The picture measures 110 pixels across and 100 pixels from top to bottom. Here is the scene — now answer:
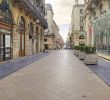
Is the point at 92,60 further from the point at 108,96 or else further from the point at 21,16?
the point at 21,16

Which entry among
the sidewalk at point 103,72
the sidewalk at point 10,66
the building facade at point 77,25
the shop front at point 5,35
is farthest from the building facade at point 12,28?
the building facade at point 77,25

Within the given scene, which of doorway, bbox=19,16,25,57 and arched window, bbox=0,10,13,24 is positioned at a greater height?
arched window, bbox=0,10,13,24

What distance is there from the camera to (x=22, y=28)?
100 feet

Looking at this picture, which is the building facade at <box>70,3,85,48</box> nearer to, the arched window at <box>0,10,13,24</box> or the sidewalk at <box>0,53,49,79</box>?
the arched window at <box>0,10,13,24</box>

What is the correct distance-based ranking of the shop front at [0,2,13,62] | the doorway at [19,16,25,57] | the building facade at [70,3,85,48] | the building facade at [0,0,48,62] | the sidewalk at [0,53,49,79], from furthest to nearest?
the building facade at [70,3,85,48] → the doorway at [19,16,25,57] → the building facade at [0,0,48,62] → the shop front at [0,2,13,62] → the sidewalk at [0,53,49,79]

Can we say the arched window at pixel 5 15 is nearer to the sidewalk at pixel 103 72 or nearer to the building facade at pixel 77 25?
the sidewalk at pixel 103 72

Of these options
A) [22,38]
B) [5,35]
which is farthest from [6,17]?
[22,38]

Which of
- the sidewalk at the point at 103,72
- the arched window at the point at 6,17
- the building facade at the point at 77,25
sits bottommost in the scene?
the sidewalk at the point at 103,72

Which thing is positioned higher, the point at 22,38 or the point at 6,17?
the point at 6,17

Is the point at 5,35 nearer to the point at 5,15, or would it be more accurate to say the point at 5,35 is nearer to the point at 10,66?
the point at 5,15

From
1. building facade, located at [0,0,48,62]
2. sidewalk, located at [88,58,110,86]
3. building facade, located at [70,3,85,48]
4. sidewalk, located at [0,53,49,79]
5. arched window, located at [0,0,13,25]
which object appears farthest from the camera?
building facade, located at [70,3,85,48]

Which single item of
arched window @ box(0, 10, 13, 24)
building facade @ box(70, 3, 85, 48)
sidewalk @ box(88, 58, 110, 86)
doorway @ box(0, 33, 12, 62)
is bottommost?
sidewalk @ box(88, 58, 110, 86)

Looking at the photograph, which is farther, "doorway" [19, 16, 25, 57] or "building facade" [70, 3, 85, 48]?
"building facade" [70, 3, 85, 48]

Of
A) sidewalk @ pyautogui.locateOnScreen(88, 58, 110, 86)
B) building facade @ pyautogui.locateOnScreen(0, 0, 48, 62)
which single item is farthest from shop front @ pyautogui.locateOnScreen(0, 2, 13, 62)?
sidewalk @ pyautogui.locateOnScreen(88, 58, 110, 86)
